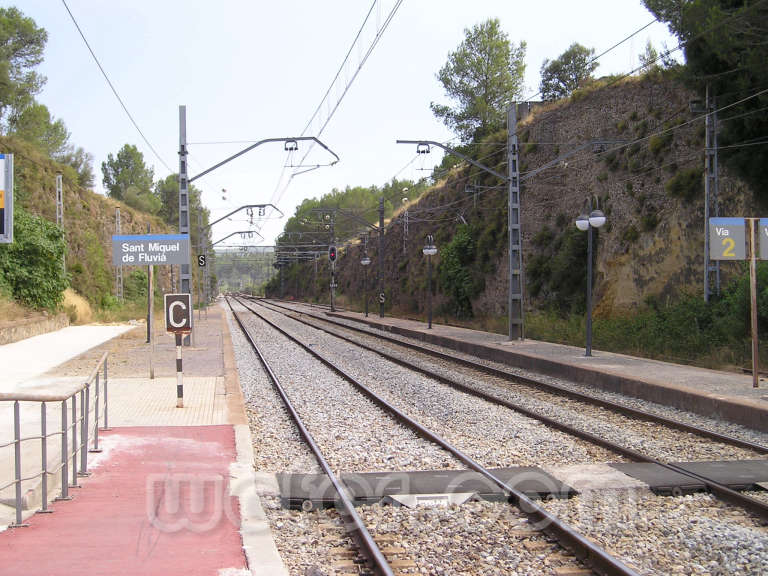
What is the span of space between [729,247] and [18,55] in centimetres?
5501

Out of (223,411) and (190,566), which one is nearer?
(190,566)

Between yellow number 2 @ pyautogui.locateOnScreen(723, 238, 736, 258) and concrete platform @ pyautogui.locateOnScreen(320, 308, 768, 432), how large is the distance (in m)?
2.34

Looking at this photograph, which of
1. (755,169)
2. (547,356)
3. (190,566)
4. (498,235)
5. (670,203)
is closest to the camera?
(190,566)

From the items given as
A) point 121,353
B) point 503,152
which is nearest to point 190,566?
point 121,353

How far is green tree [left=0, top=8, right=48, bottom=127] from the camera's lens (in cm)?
5238

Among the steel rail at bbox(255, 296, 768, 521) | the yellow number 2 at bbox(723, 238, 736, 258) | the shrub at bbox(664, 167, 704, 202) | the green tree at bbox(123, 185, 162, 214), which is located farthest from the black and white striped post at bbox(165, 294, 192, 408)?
the green tree at bbox(123, 185, 162, 214)

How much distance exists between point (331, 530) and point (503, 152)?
41.3 m

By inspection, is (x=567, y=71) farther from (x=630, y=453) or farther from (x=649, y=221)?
(x=630, y=453)

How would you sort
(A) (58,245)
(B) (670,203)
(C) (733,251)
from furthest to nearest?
(A) (58,245) → (B) (670,203) → (C) (733,251)

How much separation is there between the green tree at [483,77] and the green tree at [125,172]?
158ft

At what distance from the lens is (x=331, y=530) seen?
247 inches

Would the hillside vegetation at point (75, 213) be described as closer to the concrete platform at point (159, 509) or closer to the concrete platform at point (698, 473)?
the concrete platform at point (159, 509)

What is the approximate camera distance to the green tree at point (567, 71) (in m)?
62.2

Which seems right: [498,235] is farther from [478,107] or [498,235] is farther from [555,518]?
[555,518]
